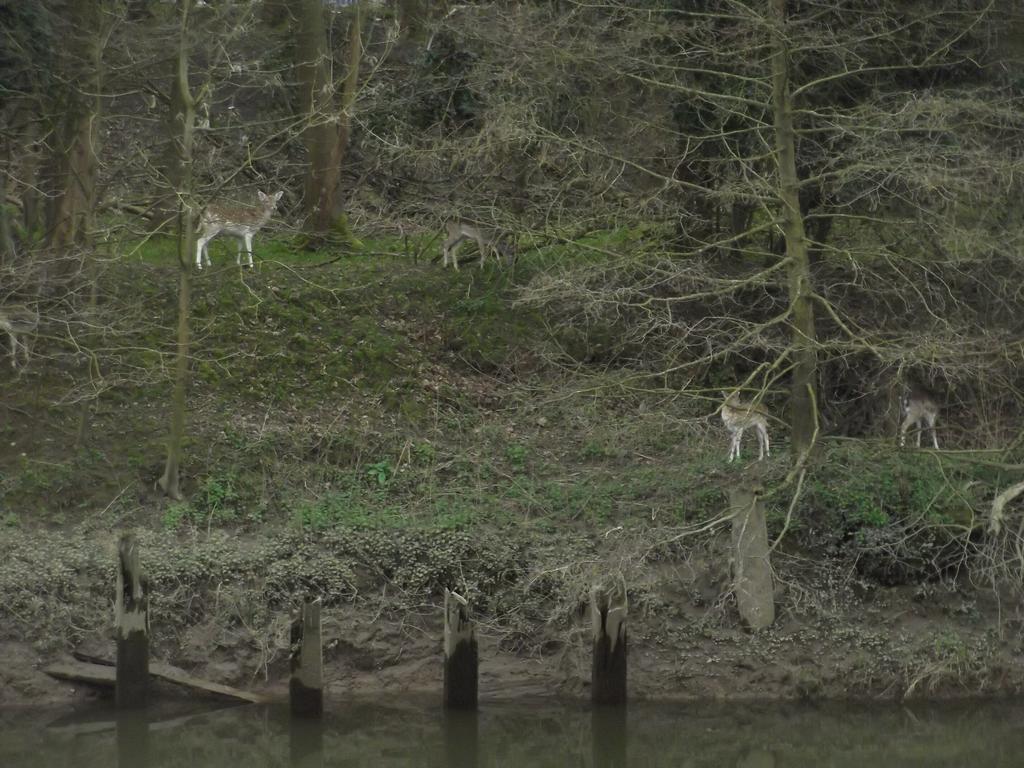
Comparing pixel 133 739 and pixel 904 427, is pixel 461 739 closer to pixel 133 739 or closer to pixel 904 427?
pixel 133 739

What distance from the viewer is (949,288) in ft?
54.2

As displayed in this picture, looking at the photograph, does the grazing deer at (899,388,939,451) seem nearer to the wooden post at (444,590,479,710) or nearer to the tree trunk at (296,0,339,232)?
the wooden post at (444,590,479,710)

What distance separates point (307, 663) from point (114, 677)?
2.08 m

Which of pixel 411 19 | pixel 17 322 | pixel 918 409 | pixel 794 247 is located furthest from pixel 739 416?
pixel 411 19

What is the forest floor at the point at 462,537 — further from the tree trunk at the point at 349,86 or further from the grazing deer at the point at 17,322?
the tree trunk at the point at 349,86

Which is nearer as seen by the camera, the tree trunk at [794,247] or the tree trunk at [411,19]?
the tree trunk at [794,247]

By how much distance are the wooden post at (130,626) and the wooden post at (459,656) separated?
3022 millimetres

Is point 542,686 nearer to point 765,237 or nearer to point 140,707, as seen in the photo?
point 140,707

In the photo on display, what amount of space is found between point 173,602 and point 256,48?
11598mm

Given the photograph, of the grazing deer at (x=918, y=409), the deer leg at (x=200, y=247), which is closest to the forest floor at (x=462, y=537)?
the grazing deer at (x=918, y=409)

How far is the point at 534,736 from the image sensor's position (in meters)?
14.4

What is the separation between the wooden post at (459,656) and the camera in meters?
14.3

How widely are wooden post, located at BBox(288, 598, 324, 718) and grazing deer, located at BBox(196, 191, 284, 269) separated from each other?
7552 mm

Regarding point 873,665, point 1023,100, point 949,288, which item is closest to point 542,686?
point 873,665
